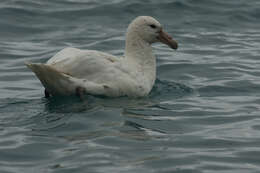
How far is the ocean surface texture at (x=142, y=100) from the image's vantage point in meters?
7.77

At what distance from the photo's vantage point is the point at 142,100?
10.7m

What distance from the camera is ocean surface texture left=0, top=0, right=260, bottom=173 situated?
777 cm

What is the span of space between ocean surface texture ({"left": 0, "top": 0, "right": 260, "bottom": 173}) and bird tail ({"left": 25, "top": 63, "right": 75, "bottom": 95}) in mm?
175

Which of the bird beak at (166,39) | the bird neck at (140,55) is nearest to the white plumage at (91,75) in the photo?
the bird neck at (140,55)

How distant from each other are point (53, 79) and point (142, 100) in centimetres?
152

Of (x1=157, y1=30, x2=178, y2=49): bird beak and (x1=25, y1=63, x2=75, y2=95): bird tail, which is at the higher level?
(x1=157, y1=30, x2=178, y2=49): bird beak

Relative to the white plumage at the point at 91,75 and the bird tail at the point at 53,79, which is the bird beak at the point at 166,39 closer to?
the white plumage at the point at 91,75

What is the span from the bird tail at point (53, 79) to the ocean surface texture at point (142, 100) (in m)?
0.18

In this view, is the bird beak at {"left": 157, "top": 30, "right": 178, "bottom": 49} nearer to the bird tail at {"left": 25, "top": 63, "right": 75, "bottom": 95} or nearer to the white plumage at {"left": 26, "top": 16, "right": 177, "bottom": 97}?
the white plumage at {"left": 26, "top": 16, "right": 177, "bottom": 97}

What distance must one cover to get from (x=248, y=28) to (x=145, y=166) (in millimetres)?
10245

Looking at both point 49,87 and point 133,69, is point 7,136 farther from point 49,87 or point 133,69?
point 133,69

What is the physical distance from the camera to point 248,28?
55.9ft

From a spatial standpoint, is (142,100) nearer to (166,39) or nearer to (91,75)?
(91,75)

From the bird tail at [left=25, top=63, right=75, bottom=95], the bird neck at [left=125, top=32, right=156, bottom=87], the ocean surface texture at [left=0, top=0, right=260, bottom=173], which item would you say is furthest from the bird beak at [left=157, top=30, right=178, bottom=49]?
the bird tail at [left=25, top=63, right=75, bottom=95]
